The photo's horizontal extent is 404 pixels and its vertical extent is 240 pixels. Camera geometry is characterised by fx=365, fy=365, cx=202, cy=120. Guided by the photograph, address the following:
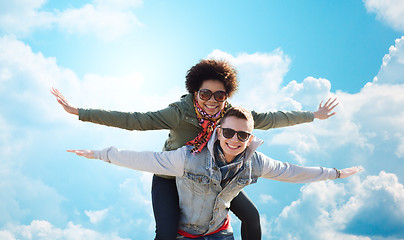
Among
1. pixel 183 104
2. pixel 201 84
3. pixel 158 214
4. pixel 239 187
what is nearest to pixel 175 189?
pixel 158 214

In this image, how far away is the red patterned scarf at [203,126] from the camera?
482 centimetres

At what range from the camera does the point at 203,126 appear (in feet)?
17.2

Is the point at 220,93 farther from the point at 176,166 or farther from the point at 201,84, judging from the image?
the point at 176,166

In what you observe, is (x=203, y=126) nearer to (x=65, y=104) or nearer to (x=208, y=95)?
(x=208, y=95)

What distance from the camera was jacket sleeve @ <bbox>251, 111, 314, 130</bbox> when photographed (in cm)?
604

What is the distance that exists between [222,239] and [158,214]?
3.15 ft

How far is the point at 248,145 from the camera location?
4.82m

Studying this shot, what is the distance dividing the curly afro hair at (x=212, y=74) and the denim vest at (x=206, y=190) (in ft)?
4.12

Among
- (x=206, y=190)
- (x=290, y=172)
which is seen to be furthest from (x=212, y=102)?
(x=290, y=172)

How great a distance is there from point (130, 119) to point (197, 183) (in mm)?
1463

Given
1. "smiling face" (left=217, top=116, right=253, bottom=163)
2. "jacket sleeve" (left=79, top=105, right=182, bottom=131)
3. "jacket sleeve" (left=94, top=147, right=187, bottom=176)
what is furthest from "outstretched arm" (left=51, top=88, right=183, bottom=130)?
"smiling face" (left=217, top=116, right=253, bottom=163)

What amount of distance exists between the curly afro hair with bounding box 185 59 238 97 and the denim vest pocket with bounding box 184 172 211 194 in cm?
161

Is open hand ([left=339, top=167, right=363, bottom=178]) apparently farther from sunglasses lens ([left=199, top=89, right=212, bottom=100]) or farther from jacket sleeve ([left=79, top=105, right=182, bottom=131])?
jacket sleeve ([left=79, top=105, right=182, bottom=131])

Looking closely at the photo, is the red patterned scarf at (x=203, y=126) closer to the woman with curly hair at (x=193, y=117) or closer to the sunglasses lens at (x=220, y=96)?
the woman with curly hair at (x=193, y=117)
